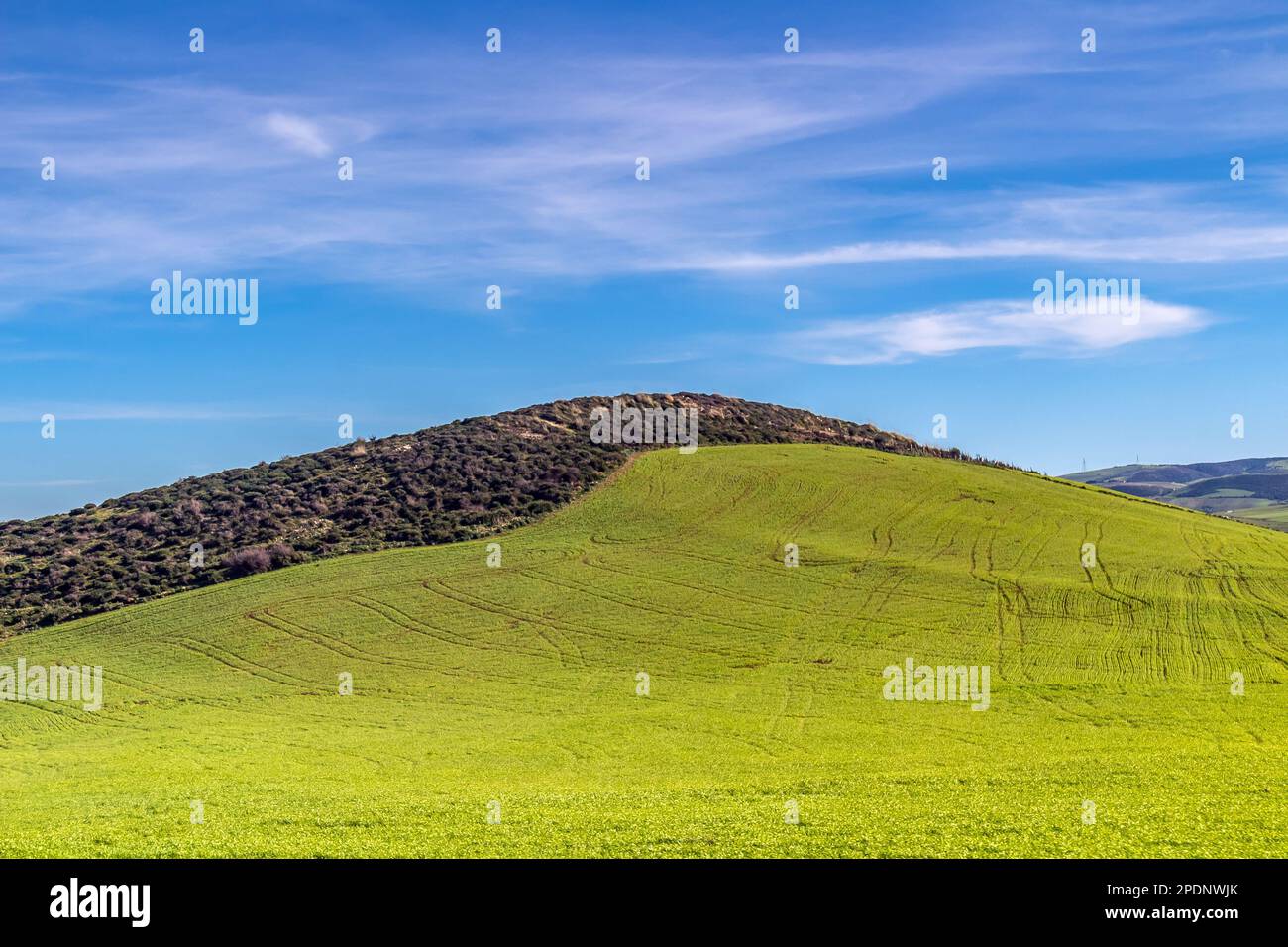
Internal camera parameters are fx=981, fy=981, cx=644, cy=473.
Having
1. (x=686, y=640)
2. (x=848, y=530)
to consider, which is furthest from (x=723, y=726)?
(x=848, y=530)

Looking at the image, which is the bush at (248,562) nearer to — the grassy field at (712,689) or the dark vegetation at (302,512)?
the dark vegetation at (302,512)

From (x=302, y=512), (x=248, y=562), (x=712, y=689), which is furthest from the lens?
(x=302, y=512)

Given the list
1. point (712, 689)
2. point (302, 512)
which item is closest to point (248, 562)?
point (302, 512)

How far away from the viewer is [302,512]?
81.9 m

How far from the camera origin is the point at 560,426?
333 feet

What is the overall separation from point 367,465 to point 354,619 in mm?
33525

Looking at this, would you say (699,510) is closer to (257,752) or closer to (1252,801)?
(257,752)

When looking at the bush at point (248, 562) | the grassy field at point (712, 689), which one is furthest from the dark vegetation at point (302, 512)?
the grassy field at point (712, 689)

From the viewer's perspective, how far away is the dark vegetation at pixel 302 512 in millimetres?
71188

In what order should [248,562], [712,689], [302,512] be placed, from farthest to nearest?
1. [302,512]
2. [248,562]
3. [712,689]

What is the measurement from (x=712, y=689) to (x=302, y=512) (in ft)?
152

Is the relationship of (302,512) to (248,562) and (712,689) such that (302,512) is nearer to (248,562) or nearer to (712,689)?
(248,562)

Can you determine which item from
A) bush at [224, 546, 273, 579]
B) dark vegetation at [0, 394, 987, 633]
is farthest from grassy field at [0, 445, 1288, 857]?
dark vegetation at [0, 394, 987, 633]

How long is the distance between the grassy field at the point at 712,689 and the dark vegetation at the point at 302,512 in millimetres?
3865
